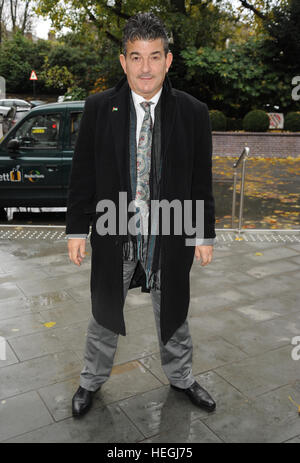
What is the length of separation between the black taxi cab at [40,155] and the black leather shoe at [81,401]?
16.5 feet

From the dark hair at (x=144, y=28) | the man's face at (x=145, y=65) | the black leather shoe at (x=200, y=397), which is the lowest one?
the black leather shoe at (x=200, y=397)

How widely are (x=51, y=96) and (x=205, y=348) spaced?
36.1 metres

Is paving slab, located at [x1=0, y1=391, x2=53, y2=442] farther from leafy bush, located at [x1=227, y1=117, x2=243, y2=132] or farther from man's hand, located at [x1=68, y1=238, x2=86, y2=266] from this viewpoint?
leafy bush, located at [x1=227, y1=117, x2=243, y2=132]

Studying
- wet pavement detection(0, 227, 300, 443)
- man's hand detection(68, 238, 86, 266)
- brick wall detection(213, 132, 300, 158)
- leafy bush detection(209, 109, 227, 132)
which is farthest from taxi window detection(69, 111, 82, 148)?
leafy bush detection(209, 109, 227, 132)

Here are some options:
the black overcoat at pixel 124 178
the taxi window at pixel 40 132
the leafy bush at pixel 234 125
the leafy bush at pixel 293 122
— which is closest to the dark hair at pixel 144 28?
the black overcoat at pixel 124 178

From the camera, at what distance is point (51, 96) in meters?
37.1

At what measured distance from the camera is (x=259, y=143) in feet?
51.2

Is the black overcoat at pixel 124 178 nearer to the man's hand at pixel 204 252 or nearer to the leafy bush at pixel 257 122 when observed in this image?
the man's hand at pixel 204 252

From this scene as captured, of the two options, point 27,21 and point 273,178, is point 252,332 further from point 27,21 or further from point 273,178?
point 27,21

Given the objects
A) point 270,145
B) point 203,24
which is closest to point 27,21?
point 203,24

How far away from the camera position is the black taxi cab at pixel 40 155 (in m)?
7.59

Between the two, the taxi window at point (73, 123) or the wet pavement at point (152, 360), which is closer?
the wet pavement at point (152, 360)

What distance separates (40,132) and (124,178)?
5.41 metres

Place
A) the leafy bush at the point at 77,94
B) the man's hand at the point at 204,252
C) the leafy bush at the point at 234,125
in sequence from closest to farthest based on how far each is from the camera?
1. the man's hand at the point at 204,252
2. the leafy bush at the point at 234,125
3. the leafy bush at the point at 77,94
